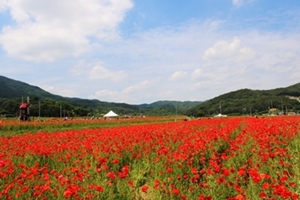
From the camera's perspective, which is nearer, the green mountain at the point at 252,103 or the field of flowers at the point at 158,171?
the field of flowers at the point at 158,171

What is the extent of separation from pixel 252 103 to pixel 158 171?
126373mm

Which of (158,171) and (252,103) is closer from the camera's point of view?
(158,171)

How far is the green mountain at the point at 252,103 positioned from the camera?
4491 inches

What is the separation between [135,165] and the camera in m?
6.35

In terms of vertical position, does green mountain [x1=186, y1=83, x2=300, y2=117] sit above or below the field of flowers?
above

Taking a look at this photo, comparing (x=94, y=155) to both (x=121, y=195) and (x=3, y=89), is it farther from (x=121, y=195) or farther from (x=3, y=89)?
(x=3, y=89)

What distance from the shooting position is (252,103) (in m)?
Answer: 124

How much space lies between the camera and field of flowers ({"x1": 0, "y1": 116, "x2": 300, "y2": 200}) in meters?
3.74

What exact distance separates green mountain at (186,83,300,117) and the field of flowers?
94.3 m

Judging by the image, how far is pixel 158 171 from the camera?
18.6 ft

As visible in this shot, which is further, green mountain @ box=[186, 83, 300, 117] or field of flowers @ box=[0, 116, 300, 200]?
green mountain @ box=[186, 83, 300, 117]

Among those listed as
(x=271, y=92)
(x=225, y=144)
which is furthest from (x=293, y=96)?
(x=225, y=144)

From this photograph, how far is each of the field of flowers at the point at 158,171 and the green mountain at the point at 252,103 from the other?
94.3m

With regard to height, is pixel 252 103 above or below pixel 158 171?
above
